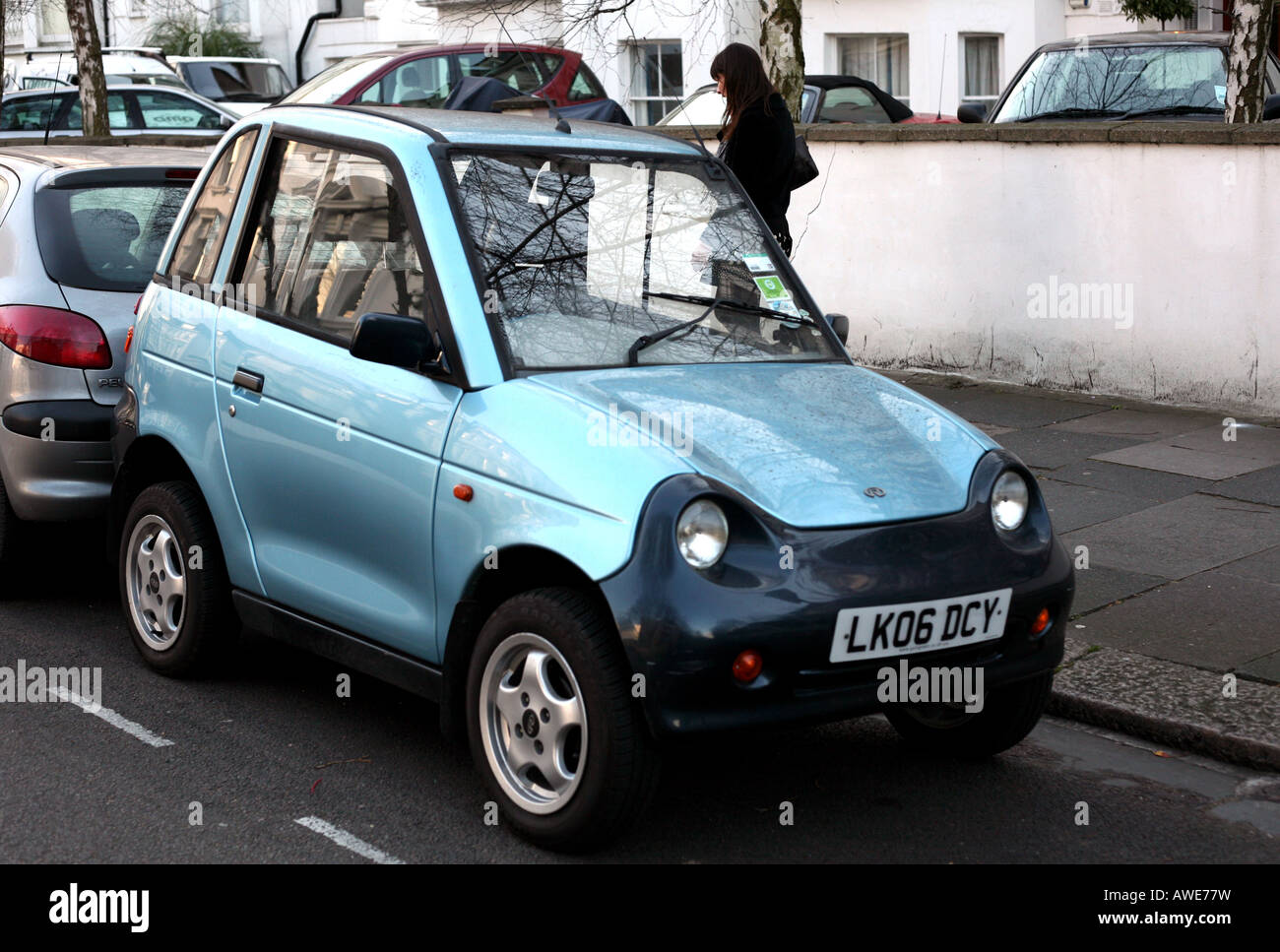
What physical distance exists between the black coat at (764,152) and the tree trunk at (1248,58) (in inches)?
146

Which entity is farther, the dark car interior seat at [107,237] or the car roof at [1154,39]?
the car roof at [1154,39]

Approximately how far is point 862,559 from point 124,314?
3672 mm

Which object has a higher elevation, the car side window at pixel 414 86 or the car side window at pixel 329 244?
the car side window at pixel 414 86

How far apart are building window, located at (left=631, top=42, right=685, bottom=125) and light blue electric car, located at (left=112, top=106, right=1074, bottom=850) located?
→ 21443mm

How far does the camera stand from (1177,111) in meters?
12.7

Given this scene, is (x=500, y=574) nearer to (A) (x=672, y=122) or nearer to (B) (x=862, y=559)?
(B) (x=862, y=559)

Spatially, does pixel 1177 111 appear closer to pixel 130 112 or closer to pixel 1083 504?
pixel 1083 504

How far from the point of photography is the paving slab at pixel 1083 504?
7.90 m

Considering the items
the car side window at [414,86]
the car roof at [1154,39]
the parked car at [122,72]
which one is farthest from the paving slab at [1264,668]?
the parked car at [122,72]

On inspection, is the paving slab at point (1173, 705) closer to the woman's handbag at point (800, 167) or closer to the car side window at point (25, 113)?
the woman's handbag at point (800, 167)

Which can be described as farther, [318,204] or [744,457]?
[318,204]

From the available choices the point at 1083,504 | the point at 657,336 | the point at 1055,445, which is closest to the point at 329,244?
the point at 657,336
